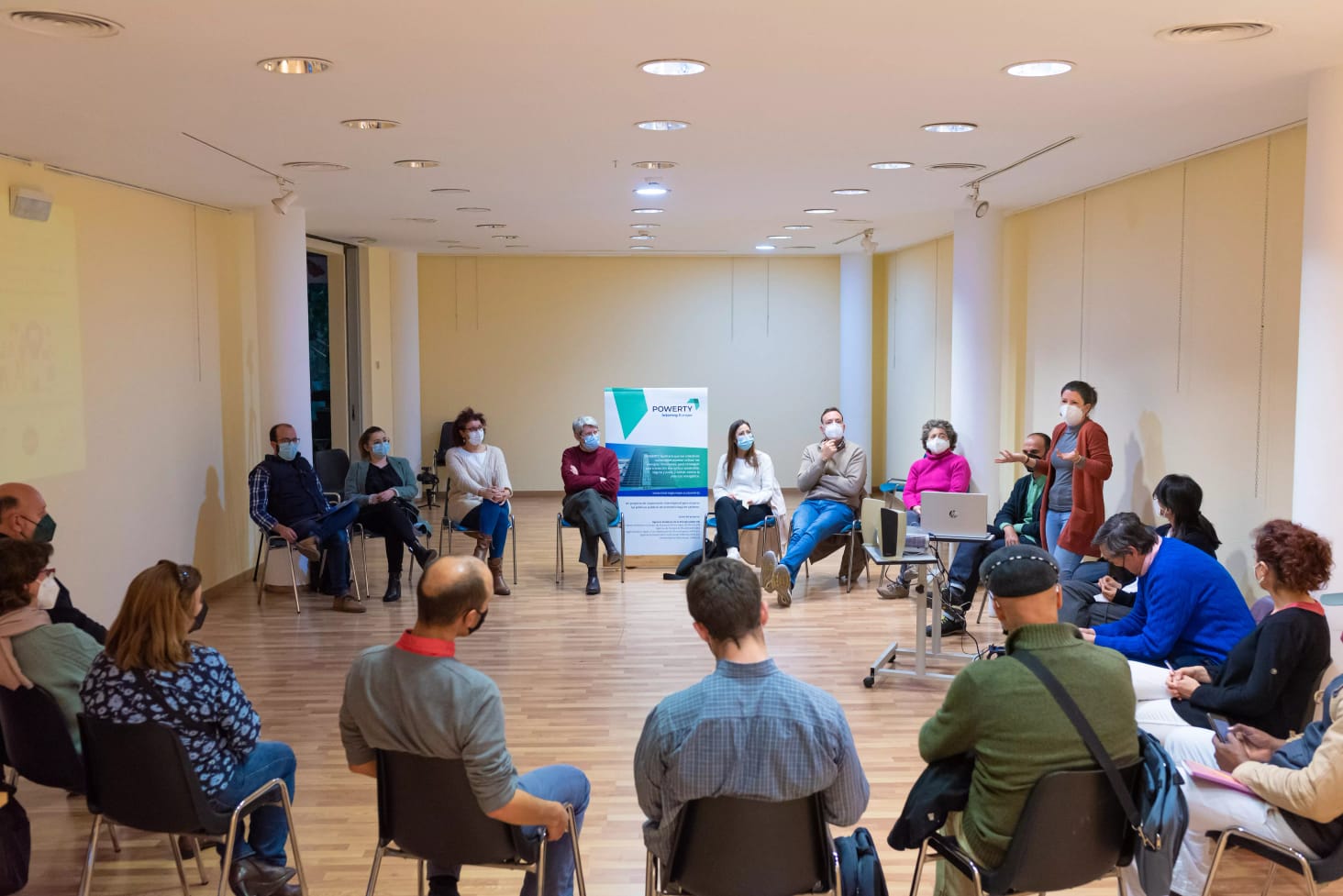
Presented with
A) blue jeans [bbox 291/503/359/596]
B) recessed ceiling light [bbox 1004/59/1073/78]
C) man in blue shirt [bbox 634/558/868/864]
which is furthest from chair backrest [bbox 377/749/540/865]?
blue jeans [bbox 291/503/359/596]

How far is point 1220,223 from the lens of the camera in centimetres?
748

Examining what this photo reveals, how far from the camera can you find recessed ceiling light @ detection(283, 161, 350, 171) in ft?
24.7

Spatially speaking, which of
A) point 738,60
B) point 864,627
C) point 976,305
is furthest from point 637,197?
point 738,60

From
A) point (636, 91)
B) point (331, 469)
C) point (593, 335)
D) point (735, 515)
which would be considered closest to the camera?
point (636, 91)

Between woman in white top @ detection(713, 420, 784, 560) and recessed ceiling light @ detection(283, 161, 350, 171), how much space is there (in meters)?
3.79

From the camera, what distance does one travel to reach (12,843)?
3652 mm

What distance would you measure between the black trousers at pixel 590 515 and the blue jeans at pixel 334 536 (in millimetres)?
1766

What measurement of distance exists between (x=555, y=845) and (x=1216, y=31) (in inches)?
149

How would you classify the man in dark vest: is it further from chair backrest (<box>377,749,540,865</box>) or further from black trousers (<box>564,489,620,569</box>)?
chair backrest (<box>377,749,540,865</box>)

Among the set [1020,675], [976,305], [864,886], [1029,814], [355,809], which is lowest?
[355,809]

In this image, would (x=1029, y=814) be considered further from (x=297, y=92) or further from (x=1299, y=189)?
(x=1299, y=189)

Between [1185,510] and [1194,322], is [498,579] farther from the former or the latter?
[1194,322]

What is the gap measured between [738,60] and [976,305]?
5.76m

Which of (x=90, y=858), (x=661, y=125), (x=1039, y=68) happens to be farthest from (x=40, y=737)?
(x=1039, y=68)
